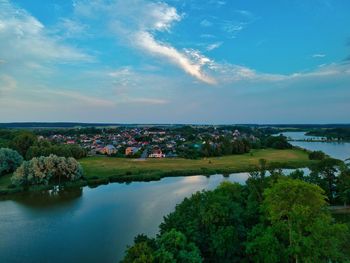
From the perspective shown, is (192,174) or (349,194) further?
(192,174)

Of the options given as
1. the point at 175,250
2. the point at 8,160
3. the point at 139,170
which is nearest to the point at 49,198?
the point at 139,170

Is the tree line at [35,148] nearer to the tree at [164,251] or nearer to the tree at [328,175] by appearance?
the tree at [328,175]

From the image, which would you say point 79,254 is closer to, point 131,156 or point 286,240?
point 286,240

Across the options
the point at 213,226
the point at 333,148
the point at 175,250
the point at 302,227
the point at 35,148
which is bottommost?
the point at 333,148

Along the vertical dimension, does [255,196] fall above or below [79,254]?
above

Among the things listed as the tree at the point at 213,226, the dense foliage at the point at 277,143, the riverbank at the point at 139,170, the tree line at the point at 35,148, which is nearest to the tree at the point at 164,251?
the tree at the point at 213,226

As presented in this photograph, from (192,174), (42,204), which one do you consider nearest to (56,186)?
(42,204)

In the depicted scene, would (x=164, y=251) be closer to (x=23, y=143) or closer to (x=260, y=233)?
(x=260, y=233)
